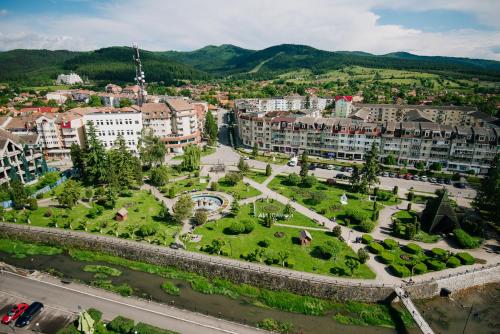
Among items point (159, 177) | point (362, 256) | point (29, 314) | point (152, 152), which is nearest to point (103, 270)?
point (29, 314)

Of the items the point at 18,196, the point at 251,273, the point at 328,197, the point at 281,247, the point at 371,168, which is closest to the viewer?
the point at 251,273

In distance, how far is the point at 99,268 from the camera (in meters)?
52.2

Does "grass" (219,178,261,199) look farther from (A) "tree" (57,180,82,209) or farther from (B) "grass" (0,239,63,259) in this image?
(B) "grass" (0,239,63,259)

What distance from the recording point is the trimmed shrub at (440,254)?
172 ft

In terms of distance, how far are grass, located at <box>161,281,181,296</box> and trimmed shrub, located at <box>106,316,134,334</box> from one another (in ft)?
31.2

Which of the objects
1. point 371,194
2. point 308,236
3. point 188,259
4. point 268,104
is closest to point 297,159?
point 371,194

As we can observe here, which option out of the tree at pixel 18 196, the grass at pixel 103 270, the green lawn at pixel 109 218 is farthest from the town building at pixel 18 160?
the grass at pixel 103 270

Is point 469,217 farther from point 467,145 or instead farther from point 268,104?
point 268,104

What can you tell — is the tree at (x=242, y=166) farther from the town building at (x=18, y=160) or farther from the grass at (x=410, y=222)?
the town building at (x=18, y=160)

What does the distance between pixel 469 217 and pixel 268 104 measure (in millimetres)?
147891

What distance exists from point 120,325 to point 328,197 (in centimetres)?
5487

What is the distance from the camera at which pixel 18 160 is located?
3157 inches

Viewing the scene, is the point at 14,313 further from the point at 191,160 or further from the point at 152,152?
the point at 191,160

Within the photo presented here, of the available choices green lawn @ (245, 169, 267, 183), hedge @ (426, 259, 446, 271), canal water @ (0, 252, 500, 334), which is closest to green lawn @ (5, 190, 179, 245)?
canal water @ (0, 252, 500, 334)
